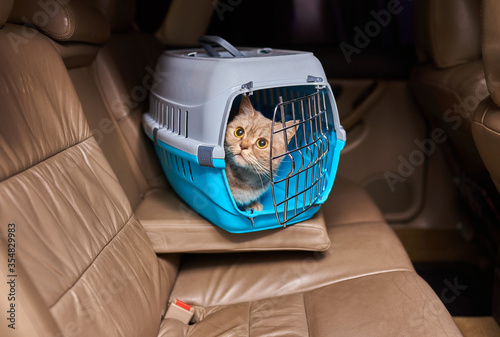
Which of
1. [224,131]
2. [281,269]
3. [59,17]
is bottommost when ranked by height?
[281,269]

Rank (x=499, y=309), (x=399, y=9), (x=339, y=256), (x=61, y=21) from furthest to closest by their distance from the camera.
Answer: (x=399, y=9) < (x=499, y=309) < (x=339, y=256) < (x=61, y=21)

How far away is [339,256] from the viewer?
1.34 metres

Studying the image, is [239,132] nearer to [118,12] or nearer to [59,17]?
[59,17]

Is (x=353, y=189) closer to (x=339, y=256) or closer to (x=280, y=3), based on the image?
(x=339, y=256)

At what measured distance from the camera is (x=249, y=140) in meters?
1.25

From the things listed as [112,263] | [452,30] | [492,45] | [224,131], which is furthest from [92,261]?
[452,30]

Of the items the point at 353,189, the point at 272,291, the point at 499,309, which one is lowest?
the point at 499,309

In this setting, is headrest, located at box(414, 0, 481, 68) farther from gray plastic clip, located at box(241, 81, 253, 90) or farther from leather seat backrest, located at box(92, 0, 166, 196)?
leather seat backrest, located at box(92, 0, 166, 196)

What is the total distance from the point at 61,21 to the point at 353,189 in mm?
1152

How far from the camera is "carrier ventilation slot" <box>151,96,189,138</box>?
126 cm

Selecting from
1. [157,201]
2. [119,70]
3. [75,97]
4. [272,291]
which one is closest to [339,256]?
[272,291]

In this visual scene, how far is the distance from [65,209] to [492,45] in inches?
39.8

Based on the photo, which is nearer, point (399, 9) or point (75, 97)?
point (75, 97)

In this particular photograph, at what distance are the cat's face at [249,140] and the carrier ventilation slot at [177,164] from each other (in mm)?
121
